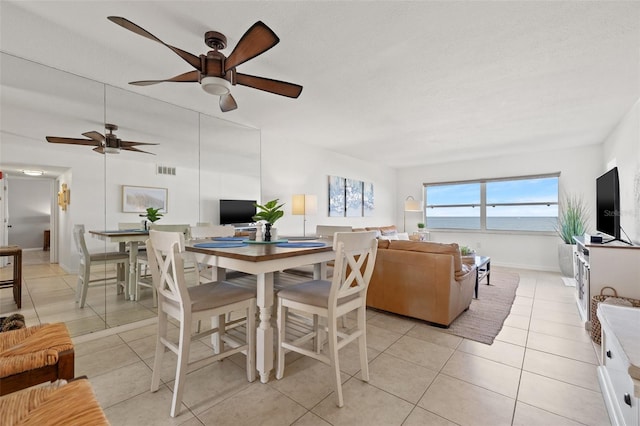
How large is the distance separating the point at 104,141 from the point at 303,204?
2.58 meters

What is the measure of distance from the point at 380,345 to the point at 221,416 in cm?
128

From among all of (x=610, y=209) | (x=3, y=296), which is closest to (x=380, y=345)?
(x=610, y=209)

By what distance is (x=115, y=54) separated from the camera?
7.31 ft

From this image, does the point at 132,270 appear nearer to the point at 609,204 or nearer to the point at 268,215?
the point at 268,215

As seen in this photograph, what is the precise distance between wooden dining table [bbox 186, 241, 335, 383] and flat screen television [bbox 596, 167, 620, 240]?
318cm

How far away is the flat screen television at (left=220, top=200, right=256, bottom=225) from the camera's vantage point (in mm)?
3848

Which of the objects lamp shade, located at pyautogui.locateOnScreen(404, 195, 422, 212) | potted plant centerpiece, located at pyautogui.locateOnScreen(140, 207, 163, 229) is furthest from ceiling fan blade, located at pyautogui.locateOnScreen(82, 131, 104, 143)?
lamp shade, located at pyautogui.locateOnScreen(404, 195, 422, 212)

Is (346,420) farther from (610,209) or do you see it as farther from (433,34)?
(610,209)

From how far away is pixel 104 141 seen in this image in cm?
271

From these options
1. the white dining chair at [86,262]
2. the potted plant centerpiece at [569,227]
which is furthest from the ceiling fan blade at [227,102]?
the potted plant centerpiece at [569,227]

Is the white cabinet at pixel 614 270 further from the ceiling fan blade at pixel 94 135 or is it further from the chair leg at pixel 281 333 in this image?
the ceiling fan blade at pixel 94 135

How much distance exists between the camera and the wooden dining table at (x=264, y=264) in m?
1.51

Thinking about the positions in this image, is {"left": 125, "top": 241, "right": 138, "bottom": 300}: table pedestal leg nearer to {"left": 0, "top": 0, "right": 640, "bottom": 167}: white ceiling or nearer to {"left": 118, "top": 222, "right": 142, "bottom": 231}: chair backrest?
{"left": 118, "top": 222, "right": 142, "bottom": 231}: chair backrest

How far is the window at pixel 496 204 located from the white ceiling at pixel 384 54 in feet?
7.45
